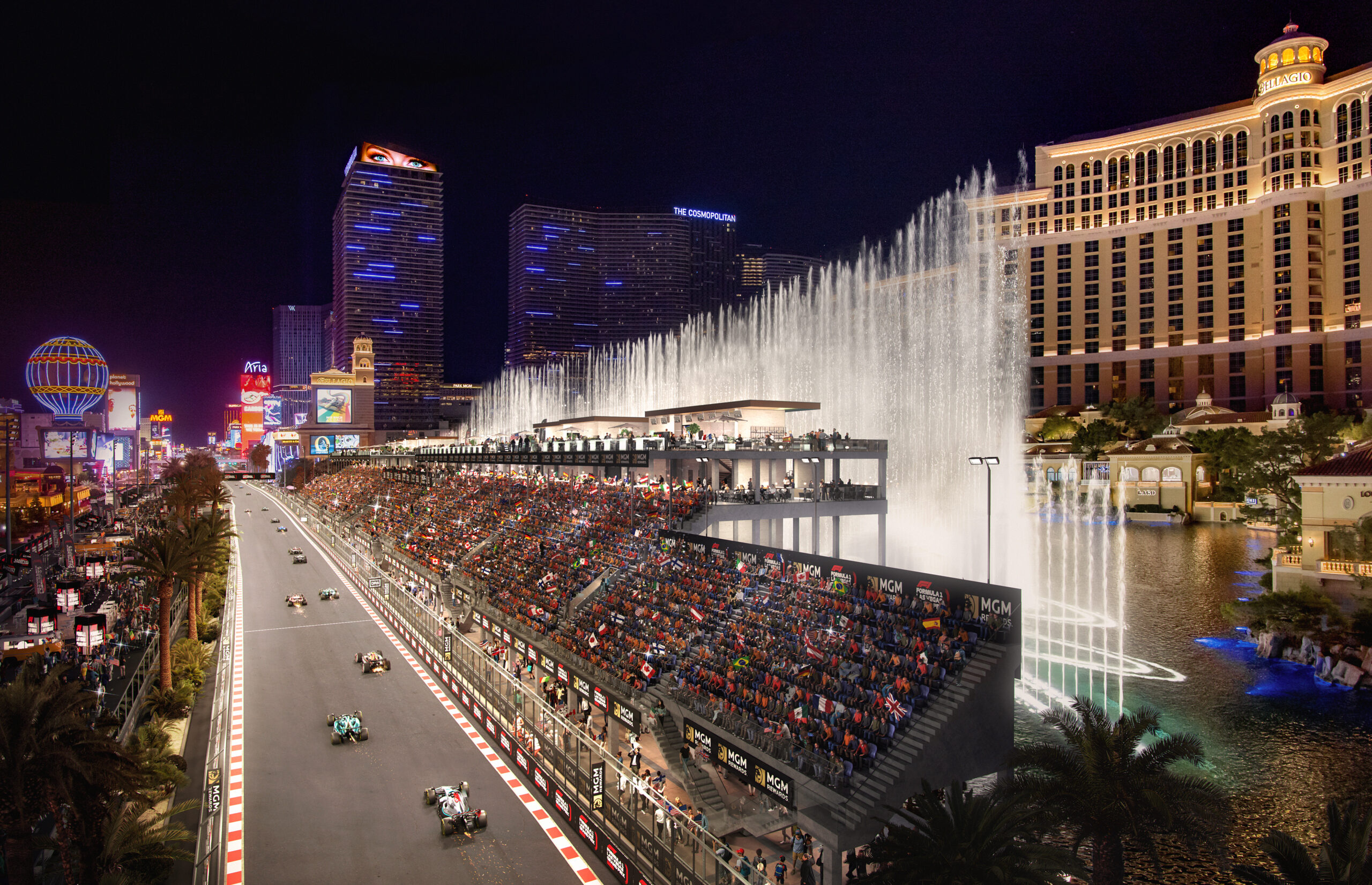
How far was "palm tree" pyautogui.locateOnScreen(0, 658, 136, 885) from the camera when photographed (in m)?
12.4

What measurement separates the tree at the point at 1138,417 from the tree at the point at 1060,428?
4080 millimetres

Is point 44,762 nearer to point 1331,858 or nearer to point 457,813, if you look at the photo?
point 457,813

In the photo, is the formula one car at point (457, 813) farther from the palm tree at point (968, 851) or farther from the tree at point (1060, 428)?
the tree at point (1060, 428)

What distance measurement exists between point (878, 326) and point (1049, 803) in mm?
53172

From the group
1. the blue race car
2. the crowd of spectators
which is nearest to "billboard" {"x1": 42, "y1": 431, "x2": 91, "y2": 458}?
the crowd of spectators

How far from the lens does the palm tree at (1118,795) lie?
13094 millimetres

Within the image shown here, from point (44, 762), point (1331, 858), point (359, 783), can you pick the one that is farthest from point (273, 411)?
point (1331, 858)

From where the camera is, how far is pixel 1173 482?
233ft

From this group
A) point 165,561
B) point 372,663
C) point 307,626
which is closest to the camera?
point 165,561

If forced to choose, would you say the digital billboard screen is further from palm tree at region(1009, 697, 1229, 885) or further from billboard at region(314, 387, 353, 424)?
palm tree at region(1009, 697, 1229, 885)

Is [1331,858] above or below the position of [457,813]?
above

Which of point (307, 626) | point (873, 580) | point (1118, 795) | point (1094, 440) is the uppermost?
point (1094, 440)

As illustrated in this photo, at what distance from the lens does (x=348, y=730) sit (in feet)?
75.8

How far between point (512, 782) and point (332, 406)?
4628 inches
